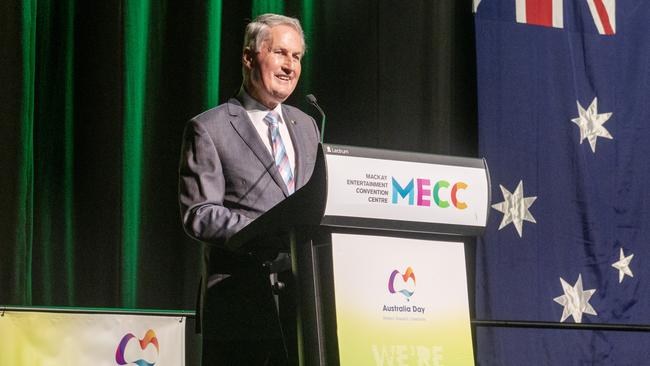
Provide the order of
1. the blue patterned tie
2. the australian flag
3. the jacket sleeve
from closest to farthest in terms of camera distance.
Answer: the jacket sleeve
the blue patterned tie
the australian flag

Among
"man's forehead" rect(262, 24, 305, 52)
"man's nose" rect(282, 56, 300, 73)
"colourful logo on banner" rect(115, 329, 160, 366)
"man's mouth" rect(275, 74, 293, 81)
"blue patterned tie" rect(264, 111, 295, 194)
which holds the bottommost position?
"colourful logo on banner" rect(115, 329, 160, 366)

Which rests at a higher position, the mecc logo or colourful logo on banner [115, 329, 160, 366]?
the mecc logo

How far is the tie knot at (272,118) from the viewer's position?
7.88ft

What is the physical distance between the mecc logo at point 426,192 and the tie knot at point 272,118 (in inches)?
25.9

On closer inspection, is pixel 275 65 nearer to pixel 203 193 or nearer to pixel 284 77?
pixel 284 77

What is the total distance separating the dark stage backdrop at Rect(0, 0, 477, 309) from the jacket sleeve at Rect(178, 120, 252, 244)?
133 centimetres

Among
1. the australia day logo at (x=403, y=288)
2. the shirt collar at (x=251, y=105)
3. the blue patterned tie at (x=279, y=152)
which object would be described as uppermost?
the shirt collar at (x=251, y=105)

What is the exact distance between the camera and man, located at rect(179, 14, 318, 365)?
2.19 meters

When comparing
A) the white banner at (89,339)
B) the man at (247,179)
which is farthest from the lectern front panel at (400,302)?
the white banner at (89,339)

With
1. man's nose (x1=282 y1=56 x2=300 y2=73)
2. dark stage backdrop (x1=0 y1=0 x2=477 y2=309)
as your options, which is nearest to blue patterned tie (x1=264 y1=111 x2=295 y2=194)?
man's nose (x1=282 y1=56 x2=300 y2=73)

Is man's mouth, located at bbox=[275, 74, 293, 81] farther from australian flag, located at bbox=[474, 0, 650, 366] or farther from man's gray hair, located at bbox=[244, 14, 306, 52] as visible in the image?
australian flag, located at bbox=[474, 0, 650, 366]

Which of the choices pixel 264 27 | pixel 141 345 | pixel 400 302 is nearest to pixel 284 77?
pixel 264 27

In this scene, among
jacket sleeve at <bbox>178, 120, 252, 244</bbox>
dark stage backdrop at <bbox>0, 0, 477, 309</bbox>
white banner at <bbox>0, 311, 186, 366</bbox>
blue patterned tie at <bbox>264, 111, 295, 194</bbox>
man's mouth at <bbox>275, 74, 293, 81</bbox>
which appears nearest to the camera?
jacket sleeve at <bbox>178, 120, 252, 244</bbox>

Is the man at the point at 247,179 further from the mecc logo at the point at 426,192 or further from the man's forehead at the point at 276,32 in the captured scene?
the mecc logo at the point at 426,192
